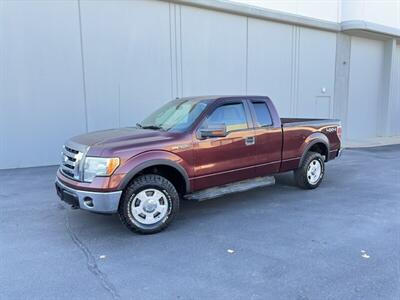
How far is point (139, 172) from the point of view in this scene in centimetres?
482

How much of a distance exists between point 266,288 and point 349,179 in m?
5.61

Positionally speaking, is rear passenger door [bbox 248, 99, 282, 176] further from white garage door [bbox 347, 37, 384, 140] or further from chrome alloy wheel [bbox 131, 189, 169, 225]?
white garage door [bbox 347, 37, 384, 140]

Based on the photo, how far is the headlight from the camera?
4520mm

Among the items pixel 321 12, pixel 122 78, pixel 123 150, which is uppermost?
pixel 321 12

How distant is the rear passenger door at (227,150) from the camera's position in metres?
5.39

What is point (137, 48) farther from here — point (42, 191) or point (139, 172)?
point (139, 172)

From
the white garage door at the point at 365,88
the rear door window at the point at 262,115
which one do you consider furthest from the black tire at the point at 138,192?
the white garage door at the point at 365,88

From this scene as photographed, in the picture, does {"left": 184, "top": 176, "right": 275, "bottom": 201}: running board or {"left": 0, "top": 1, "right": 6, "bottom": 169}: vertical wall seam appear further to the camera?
{"left": 0, "top": 1, "right": 6, "bottom": 169}: vertical wall seam

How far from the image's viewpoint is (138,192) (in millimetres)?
4770

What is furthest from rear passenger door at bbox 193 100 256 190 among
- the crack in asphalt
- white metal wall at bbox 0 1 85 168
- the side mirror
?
white metal wall at bbox 0 1 85 168

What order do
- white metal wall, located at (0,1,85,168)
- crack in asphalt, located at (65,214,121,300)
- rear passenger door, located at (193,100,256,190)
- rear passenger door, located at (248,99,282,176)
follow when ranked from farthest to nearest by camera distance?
white metal wall, located at (0,1,85,168), rear passenger door, located at (248,99,282,176), rear passenger door, located at (193,100,256,190), crack in asphalt, located at (65,214,121,300)

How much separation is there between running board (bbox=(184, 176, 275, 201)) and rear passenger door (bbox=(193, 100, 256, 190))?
0.36 feet

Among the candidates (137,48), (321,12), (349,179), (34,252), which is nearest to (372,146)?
(321,12)

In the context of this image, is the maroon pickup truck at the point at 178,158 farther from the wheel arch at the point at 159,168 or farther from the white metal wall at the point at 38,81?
the white metal wall at the point at 38,81
